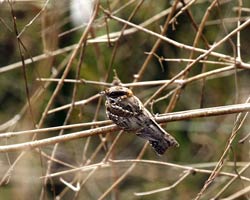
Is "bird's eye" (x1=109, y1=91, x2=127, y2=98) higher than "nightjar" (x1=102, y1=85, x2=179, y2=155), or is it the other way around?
"bird's eye" (x1=109, y1=91, x2=127, y2=98)

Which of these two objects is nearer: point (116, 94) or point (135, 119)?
point (135, 119)

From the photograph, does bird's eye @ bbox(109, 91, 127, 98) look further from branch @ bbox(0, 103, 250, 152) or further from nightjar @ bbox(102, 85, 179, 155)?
branch @ bbox(0, 103, 250, 152)

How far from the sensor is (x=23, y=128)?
6.02 m

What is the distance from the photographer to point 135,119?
3873 mm

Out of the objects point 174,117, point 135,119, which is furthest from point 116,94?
point 174,117

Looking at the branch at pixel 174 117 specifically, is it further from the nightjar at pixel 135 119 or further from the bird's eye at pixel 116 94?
the bird's eye at pixel 116 94

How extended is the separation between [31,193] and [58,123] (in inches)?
49.2

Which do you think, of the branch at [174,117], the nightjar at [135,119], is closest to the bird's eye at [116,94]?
the nightjar at [135,119]

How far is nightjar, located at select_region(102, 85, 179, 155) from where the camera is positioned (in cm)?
375

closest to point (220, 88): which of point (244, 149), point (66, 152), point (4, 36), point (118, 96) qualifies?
point (244, 149)

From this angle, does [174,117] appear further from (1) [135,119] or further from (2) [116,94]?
(2) [116,94]

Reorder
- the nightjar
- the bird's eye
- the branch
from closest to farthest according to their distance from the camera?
the branch < the nightjar < the bird's eye

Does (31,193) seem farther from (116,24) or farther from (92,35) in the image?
(92,35)

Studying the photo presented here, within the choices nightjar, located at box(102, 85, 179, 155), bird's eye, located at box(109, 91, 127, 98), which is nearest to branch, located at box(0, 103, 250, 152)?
nightjar, located at box(102, 85, 179, 155)
